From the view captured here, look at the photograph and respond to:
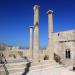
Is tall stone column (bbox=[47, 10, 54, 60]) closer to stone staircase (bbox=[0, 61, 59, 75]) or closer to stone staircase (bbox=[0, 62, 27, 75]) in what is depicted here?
stone staircase (bbox=[0, 61, 59, 75])

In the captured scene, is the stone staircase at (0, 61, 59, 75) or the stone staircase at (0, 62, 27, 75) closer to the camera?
the stone staircase at (0, 62, 27, 75)

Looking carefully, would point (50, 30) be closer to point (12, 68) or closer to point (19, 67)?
point (19, 67)

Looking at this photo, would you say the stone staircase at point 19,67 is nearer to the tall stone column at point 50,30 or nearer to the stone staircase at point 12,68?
the stone staircase at point 12,68

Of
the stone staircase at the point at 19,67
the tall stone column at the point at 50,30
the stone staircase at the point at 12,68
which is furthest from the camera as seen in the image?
the tall stone column at the point at 50,30

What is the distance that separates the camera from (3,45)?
116 feet

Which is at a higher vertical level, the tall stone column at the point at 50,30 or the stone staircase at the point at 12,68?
the tall stone column at the point at 50,30

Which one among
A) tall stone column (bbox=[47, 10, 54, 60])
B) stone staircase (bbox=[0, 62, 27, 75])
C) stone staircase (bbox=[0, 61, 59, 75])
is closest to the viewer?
stone staircase (bbox=[0, 62, 27, 75])

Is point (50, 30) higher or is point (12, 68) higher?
point (50, 30)

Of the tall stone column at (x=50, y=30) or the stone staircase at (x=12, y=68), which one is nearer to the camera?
the stone staircase at (x=12, y=68)

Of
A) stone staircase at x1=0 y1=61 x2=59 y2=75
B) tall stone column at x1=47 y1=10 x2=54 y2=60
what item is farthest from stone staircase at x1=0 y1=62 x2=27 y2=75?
tall stone column at x1=47 y1=10 x2=54 y2=60

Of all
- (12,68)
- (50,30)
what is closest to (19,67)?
(12,68)

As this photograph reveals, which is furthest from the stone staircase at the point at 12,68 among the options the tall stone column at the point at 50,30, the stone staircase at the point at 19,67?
the tall stone column at the point at 50,30

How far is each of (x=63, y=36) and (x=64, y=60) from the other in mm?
3236

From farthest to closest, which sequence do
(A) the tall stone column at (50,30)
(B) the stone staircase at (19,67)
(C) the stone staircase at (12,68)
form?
1. (A) the tall stone column at (50,30)
2. (B) the stone staircase at (19,67)
3. (C) the stone staircase at (12,68)
